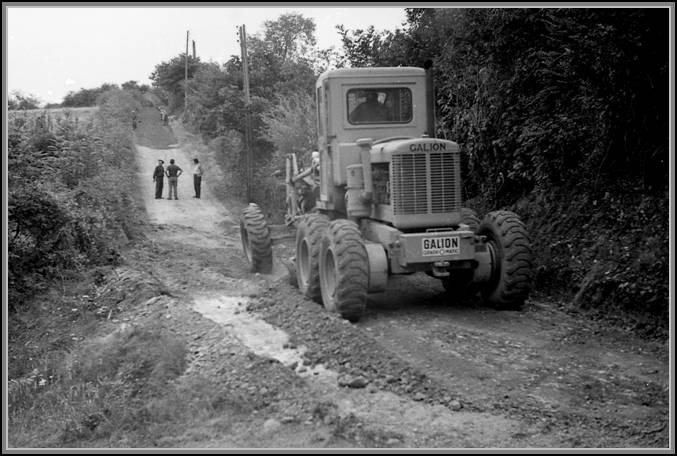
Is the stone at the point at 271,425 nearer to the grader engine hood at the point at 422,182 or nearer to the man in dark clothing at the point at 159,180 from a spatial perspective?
the grader engine hood at the point at 422,182

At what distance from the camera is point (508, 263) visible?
874 centimetres

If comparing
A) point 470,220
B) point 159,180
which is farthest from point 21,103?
point 470,220

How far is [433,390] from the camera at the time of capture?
635 cm

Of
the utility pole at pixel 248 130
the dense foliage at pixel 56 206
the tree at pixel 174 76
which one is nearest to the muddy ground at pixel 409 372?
the dense foliage at pixel 56 206

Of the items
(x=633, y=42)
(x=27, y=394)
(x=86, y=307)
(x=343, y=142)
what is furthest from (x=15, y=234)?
(x=633, y=42)

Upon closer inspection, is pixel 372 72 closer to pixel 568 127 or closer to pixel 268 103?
pixel 568 127

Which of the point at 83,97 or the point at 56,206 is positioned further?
the point at 83,97

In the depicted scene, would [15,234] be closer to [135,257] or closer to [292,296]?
[135,257]

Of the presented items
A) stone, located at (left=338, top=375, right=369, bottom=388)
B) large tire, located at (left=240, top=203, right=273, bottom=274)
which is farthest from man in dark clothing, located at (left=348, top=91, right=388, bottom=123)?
stone, located at (left=338, top=375, right=369, bottom=388)

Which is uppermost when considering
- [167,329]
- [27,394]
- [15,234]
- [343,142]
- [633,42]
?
[633,42]

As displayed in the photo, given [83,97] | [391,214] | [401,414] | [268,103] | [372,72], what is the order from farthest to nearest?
[83,97], [268,103], [372,72], [391,214], [401,414]

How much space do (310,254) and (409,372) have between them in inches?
120

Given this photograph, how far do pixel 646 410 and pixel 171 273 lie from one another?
338 inches

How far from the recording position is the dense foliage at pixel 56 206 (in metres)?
11.5
